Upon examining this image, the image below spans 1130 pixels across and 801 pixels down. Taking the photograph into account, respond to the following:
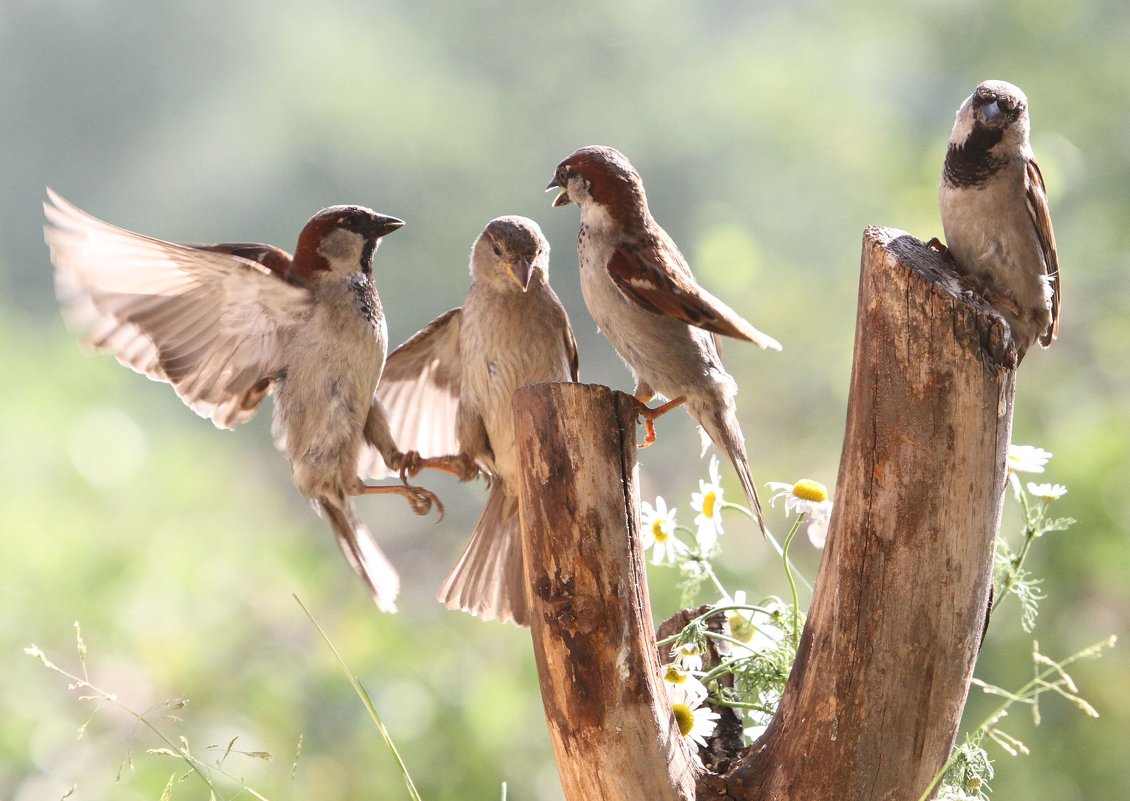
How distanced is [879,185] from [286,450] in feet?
15.1

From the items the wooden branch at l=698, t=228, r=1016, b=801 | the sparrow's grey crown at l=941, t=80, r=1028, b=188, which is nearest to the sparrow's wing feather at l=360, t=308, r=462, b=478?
the wooden branch at l=698, t=228, r=1016, b=801

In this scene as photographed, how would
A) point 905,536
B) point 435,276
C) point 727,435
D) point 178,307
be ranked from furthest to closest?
point 435,276 < point 178,307 < point 727,435 < point 905,536

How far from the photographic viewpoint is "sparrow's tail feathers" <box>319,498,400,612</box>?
1.96 metres

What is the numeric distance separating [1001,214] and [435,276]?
6.57 meters

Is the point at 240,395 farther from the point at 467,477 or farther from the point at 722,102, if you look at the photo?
the point at 722,102

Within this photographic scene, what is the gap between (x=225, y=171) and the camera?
30.0 feet

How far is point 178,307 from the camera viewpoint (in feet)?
6.02

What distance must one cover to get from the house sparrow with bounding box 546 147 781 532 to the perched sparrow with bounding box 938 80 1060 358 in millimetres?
337

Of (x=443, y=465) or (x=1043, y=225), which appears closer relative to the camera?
(x=1043, y=225)

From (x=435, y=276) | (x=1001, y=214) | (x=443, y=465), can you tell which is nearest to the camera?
(x=1001, y=214)

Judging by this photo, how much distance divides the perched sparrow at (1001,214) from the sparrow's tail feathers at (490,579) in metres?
0.80

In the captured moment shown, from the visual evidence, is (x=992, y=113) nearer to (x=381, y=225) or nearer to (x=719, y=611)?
(x=719, y=611)

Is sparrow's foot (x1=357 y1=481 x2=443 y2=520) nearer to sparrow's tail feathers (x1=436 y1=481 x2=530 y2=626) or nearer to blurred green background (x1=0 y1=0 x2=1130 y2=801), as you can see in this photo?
sparrow's tail feathers (x1=436 y1=481 x2=530 y2=626)

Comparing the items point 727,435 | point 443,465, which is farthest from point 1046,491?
point 443,465
